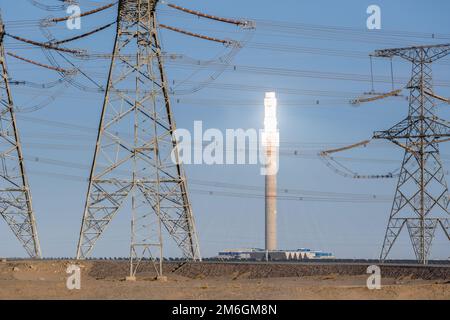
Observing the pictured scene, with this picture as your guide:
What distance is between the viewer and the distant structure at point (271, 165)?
13988 cm

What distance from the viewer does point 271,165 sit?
480 ft

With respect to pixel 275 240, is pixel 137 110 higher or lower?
higher

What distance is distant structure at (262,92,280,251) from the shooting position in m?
140

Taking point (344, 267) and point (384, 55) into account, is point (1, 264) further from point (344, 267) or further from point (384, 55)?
point (384, 55)

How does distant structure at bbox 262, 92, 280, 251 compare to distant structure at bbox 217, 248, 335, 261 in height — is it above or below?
above

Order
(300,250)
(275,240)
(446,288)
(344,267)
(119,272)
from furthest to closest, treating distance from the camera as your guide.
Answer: (300,250) → (275,240) → (119,272) → (344,267) → (446,288)

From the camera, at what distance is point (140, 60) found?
64.5 metres

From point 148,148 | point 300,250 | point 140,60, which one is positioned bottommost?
point 300,250

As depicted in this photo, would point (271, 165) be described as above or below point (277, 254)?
above

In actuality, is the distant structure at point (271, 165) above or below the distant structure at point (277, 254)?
above
